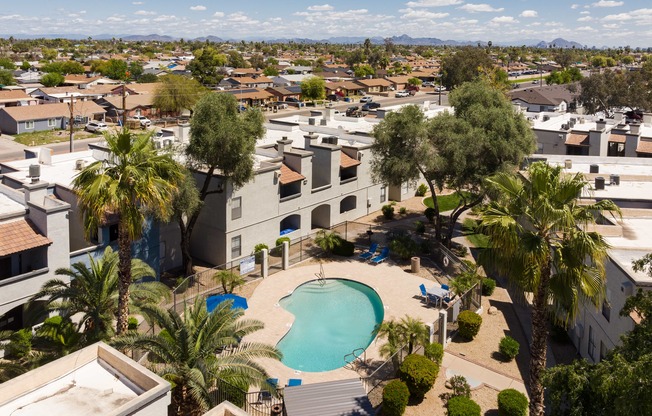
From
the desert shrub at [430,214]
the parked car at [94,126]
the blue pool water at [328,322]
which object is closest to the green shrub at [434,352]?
the blue pool water at [328,322]


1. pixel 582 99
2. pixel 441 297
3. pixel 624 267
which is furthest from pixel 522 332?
pixel 582 99

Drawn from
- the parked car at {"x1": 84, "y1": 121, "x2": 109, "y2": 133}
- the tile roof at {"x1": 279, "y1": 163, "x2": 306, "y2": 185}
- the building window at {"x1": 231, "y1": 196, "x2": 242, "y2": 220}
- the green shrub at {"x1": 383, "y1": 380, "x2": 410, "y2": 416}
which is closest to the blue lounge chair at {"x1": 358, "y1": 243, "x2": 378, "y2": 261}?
the tile roof at {"x1": 279, "y1": 163, "x2": 306, "y2": 185}

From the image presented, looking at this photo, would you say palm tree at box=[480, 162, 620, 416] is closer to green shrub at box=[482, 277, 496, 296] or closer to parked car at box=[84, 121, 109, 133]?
green shrub at box=[482, 277, 496, 296]

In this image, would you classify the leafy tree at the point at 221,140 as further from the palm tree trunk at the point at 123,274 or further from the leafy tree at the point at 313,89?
the leafy tree at the point at 313,89

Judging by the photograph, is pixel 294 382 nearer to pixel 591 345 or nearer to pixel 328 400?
pixel 328 400

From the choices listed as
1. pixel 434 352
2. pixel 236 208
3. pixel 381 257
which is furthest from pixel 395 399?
pixel 236 208

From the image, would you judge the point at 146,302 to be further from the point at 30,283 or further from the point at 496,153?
the point at 496,153
